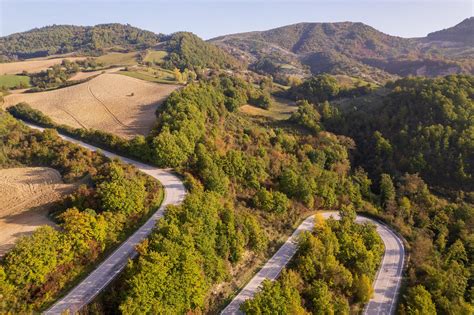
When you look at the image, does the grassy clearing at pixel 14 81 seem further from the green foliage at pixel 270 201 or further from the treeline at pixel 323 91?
the treeline at pixel 323 91

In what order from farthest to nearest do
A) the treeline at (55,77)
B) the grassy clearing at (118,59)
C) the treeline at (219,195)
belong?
the grassy clearing at (118,59)
the treeline at (55,77)
the treeline at (219,195)

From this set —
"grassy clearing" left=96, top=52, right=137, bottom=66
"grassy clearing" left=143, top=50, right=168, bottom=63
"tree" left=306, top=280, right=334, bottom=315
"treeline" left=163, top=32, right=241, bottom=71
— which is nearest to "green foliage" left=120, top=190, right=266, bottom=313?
"tree" left=306, top=280, right=334, bottom=315

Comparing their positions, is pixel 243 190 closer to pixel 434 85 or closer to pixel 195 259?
pixel 195 259

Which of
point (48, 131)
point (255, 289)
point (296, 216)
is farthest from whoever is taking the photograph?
point (48, 131)

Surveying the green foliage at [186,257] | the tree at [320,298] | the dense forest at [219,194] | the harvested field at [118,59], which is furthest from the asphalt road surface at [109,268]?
the harvested field at [118,59]

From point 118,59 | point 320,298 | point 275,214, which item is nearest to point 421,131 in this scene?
point 275,214

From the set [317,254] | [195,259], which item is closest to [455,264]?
[317,254]
